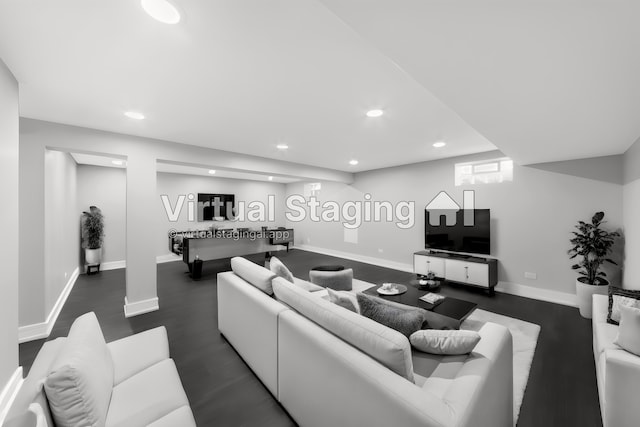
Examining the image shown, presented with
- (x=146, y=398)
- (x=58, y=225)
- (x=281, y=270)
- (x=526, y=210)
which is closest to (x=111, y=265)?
(x=58, y=225)

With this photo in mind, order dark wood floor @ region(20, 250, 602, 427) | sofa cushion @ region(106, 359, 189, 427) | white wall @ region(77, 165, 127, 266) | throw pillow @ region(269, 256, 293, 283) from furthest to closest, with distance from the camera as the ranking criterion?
white wall @ region(77, 165, 127, 266) → throw pillow @ region(269, 256, 293, 283) → dark wood floor @ region(20, 250, 602, 427) → sofa cushion @ region(106, 359, 189, 427)

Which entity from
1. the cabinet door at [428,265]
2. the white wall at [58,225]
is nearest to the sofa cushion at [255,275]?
the white wall at [58,225]

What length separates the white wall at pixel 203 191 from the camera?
682 cm

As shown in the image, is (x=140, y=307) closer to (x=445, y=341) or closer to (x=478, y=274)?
(x=445, y=341)

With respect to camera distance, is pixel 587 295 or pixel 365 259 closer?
pixel 587 295

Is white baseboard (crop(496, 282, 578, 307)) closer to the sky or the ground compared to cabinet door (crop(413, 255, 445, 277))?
closer to the ground

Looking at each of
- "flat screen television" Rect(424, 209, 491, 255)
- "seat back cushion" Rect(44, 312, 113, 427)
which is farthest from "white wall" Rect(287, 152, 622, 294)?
"seat back cushion" Rect(44, 312, 113, 427)

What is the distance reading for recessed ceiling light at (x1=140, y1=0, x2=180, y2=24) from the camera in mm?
1215

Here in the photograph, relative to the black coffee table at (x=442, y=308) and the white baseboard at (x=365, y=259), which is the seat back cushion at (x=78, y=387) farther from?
the white baseboard at (x=365, y=259)

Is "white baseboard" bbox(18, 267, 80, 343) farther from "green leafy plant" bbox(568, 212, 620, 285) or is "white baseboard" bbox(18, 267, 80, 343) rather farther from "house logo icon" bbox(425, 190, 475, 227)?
"green leafy plant" bbox(568, 212, 620, 285)

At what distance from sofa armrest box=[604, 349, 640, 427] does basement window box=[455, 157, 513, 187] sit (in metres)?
3.50

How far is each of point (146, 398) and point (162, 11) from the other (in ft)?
6.51

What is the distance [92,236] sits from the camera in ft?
17.7

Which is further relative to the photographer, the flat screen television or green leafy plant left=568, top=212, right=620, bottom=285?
the flat screen television
